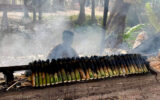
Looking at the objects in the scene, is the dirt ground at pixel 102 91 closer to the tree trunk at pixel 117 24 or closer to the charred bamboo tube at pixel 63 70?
the charred bamboo tube at pixel 63 70

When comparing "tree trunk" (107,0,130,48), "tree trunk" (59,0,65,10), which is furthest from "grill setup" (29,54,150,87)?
"tree trunk" (59,0,65,10)

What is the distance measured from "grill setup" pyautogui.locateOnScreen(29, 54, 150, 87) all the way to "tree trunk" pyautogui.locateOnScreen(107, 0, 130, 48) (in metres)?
9.22

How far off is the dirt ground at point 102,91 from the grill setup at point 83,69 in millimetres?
88

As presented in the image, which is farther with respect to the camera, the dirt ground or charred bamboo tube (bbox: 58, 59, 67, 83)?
charred bamboo tube (bbox: 58, 59, 67, 83)

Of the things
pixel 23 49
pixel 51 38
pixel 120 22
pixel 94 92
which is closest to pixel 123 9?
pixel 120 22

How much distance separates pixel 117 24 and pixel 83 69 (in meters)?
9.97

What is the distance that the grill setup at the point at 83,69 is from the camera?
201 cm

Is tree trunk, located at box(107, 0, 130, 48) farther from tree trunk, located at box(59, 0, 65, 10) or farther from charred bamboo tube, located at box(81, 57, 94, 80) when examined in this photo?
charred bamboo tube, located at box(81, 57, 94, 80)

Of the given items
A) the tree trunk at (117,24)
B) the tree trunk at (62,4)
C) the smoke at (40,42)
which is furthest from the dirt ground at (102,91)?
the tree trunk at (62,4)

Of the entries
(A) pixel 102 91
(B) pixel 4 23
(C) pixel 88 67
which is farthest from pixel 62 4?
(A) pixel 102 91

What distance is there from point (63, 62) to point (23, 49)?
10306 millimetres

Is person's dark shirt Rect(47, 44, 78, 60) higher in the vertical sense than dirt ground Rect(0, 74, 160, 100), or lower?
lower

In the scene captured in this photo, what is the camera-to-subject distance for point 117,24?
11.5 metres

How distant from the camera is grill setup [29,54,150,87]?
201cm
